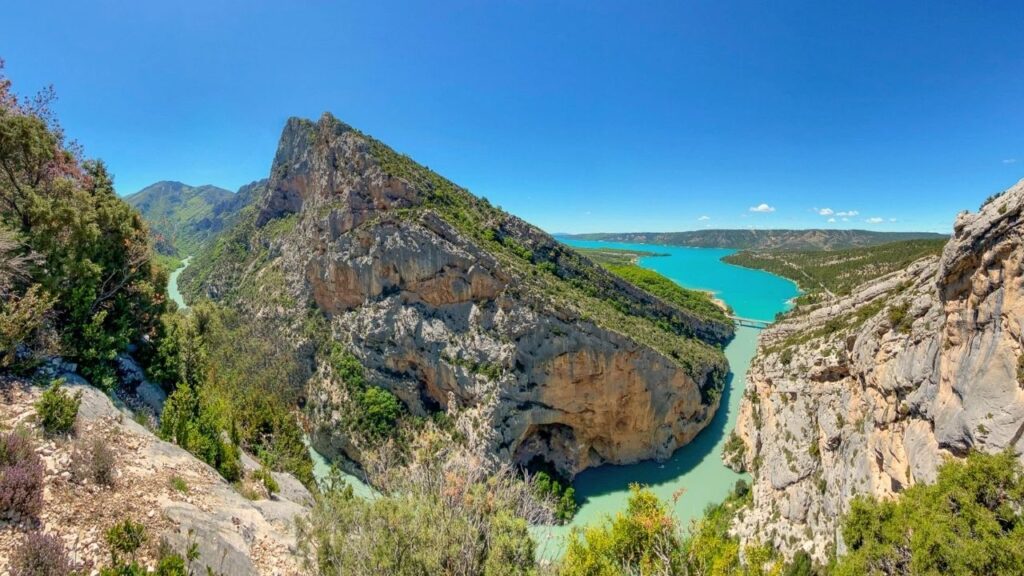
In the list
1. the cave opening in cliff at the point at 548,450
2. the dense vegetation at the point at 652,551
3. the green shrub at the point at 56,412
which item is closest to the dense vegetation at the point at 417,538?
the dense vegetation at the point at 652,551

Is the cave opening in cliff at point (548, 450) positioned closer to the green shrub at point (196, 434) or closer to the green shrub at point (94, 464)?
the green shrub at point (196, 434)

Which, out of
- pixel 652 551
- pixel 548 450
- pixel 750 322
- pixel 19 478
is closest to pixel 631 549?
pixel 652 551

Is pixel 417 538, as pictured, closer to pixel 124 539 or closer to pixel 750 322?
pixel 124 539

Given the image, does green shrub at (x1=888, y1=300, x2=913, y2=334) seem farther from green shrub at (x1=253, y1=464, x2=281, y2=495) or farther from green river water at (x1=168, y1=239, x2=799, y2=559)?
green shrub at (x1=253, y1=464, x2=281, y2=495)

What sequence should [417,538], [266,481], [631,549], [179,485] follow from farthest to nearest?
[266,481] < [631,549] < [179,485] < [417,538]

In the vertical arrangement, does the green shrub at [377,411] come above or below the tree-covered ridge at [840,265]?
below

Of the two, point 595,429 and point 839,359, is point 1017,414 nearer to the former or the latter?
point 839,359

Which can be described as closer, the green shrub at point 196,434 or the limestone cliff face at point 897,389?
the limestone cliff face at point 897,389

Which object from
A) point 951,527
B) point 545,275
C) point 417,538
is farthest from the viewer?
point 545,275
